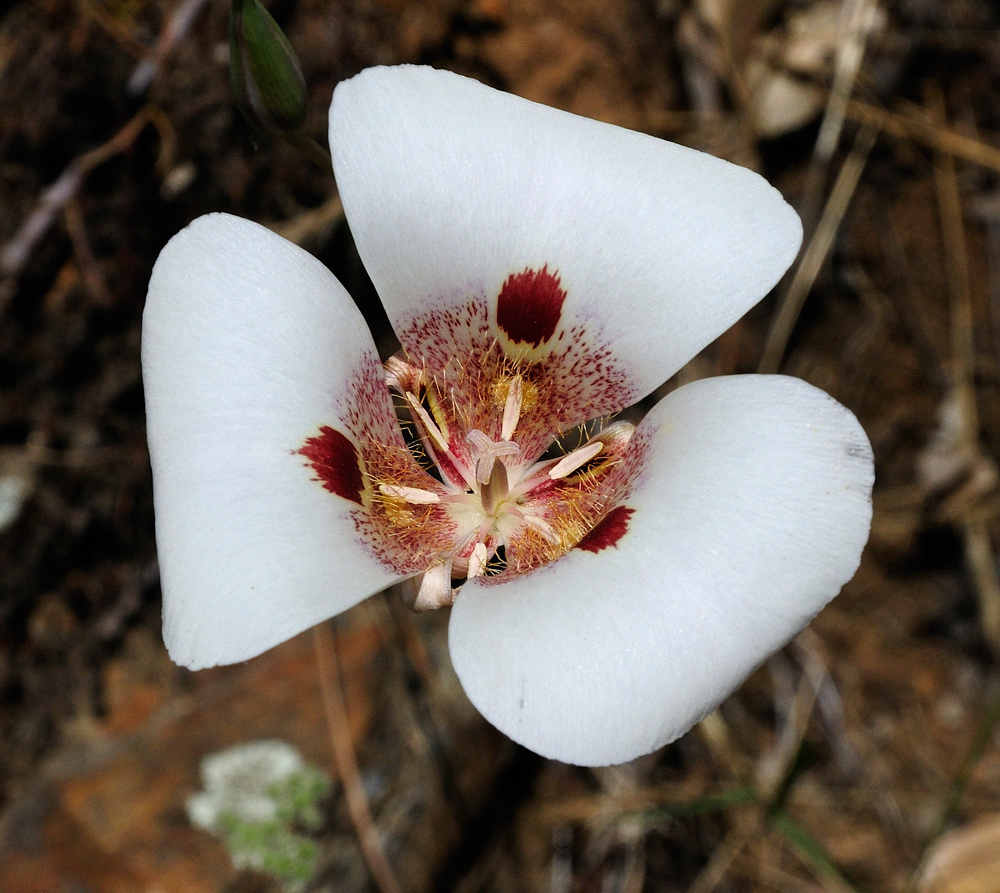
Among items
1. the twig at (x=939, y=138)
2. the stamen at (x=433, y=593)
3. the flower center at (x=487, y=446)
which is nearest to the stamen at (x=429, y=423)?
the flower center at (x=487, y=446)

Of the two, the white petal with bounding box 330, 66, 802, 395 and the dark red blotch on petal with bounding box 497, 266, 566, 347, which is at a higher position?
the white petal with bounding box 330, 66, 802, 395

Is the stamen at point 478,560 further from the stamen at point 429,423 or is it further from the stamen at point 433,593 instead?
the stamen at point 429,423

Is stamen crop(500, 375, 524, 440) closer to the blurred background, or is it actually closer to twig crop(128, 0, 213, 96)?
the blurred background

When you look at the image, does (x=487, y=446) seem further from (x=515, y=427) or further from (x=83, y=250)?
(x=83, y=250)

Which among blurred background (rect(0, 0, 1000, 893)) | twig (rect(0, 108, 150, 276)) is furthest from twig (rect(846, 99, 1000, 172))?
twig (rect(0, 108, 150, 276))

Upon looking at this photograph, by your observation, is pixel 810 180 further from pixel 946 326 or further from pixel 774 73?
pixel 946 326

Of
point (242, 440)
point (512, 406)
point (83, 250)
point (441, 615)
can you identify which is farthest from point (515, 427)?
point (83, 250)
